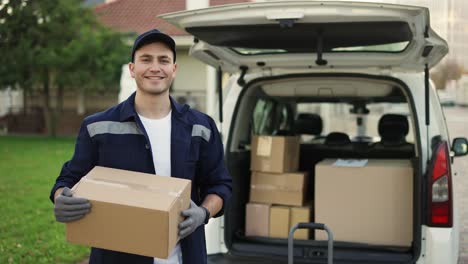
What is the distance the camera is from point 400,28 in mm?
3412

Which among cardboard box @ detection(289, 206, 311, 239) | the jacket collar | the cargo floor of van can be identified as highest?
the jacket collar

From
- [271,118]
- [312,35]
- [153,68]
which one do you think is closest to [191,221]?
[153,68]

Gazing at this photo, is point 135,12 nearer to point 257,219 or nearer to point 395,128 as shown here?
point 395,128

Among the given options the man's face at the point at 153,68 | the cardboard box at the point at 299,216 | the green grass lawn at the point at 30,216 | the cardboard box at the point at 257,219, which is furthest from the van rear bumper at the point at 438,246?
the green grass lawn at the point at 30,216

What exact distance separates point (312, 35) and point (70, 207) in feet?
6.48

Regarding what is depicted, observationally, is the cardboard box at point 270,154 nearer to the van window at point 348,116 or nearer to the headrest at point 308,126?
the headrest at point 308,126

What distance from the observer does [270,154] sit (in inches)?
179

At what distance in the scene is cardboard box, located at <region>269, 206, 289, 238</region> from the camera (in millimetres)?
4516

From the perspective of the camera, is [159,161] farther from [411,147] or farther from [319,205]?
[411,147]

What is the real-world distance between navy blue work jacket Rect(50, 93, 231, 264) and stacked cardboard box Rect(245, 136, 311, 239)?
1911mm

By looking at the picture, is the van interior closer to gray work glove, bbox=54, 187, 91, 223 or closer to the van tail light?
the van tail light

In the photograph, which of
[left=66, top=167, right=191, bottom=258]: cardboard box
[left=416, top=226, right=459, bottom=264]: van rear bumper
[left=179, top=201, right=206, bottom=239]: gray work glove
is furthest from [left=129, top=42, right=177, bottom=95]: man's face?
[left=416, top=226, right=459, bottom=264]: van rear bumper

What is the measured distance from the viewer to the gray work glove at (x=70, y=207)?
227cm

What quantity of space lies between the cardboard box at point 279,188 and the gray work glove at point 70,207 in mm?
2413
